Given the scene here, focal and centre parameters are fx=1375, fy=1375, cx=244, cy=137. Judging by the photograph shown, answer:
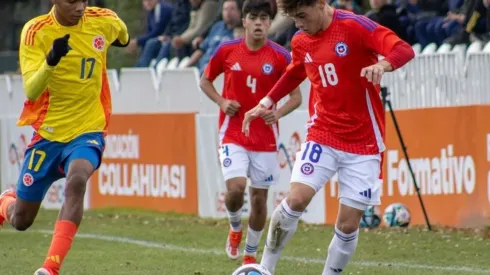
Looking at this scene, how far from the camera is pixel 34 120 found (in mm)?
10469

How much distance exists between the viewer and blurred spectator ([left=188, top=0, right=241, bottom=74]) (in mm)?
19953

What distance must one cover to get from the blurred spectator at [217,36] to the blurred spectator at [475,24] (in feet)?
12.9

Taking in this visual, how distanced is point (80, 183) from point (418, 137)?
686 centimetres

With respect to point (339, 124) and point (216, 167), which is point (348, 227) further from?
point (216, 167)

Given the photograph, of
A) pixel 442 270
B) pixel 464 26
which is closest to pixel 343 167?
pixel 442 270

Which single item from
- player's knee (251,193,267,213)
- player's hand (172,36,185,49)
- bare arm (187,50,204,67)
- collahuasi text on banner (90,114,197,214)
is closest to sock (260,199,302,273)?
player's knee (251,193,267,213)

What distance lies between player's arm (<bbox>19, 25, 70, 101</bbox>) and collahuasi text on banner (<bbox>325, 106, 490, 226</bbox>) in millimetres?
6384

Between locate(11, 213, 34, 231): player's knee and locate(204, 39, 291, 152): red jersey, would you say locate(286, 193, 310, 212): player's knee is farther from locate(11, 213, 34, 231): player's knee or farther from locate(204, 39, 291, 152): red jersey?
locate(204, 39, 291, 152): red jersey

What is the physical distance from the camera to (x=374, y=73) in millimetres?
8609

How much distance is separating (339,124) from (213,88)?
387 cm

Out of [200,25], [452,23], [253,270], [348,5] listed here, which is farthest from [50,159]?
[200,25]

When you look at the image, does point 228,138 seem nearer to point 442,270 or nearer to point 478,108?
point 442,270

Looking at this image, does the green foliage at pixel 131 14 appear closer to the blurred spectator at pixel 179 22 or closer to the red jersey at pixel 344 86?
the blurred spectator at pixel 179 22

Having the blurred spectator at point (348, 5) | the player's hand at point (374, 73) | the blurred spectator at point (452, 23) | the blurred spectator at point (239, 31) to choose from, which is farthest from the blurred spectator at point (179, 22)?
the player's hand at point (374, 73)
